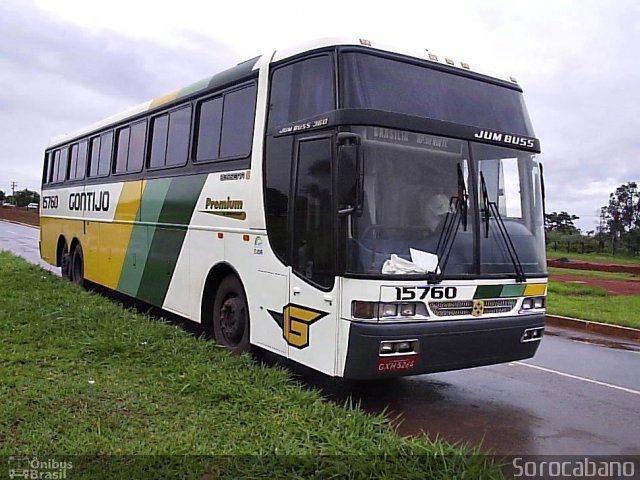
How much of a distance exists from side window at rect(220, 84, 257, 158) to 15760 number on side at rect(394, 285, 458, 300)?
257cm

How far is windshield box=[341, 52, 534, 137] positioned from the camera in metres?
5.92

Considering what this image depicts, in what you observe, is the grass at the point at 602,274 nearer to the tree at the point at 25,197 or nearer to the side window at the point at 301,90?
the side window at the point at 301,90

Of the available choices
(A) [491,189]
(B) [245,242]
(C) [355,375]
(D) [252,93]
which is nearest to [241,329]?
(B) [245,242]

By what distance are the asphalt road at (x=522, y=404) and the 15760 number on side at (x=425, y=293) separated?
3.64 feet

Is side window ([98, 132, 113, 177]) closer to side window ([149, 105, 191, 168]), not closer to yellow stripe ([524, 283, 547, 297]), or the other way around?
side window ([149, 105, 191, 168])

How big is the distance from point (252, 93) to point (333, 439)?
4133 millimetres

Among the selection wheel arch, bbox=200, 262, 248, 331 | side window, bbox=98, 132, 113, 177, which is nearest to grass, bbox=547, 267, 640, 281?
side window, bbox=98, 132, 113, 177

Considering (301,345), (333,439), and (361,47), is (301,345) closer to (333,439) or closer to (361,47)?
(333,439)

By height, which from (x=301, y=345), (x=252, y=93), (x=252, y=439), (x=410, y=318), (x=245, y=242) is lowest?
(x=252, y=439)

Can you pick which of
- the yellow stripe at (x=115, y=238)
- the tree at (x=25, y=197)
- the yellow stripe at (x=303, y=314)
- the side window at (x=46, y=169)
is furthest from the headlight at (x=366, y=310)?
the tree at (x=25, y=197)

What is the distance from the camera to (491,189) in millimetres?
6297

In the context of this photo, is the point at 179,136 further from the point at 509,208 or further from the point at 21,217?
the point at 21,217

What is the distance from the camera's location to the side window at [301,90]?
6.08 metres

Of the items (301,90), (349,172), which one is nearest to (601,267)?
(301,90)
